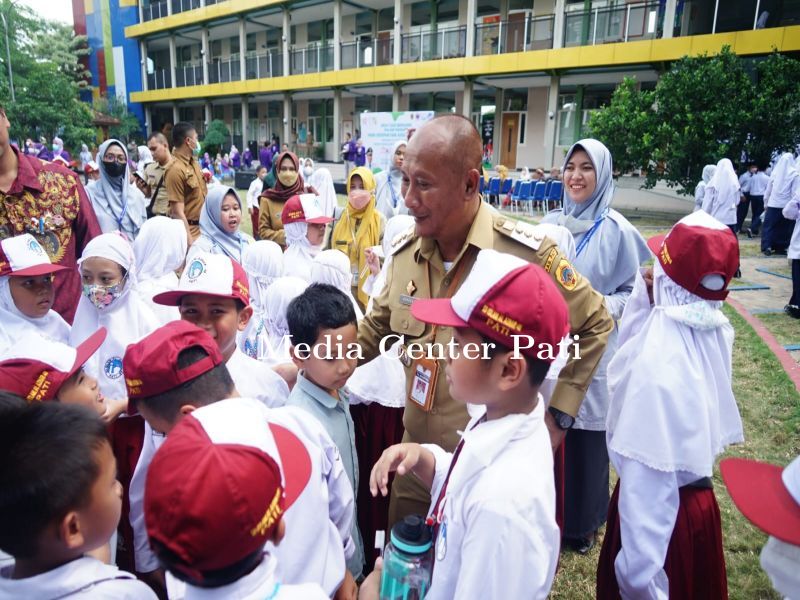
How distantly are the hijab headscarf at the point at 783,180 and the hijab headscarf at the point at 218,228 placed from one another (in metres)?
10.5

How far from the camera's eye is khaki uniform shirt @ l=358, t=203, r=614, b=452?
2.15 metres

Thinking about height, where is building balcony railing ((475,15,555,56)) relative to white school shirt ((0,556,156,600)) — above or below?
above

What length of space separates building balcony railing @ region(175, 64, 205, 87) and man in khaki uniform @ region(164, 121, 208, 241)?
2858 cm

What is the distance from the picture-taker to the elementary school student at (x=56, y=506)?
1196mm

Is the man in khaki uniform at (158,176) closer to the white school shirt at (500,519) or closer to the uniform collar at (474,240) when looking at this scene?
the uniform collar at (474,240)

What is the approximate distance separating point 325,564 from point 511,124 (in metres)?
23.5

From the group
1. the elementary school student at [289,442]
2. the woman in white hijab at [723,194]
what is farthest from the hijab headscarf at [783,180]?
the elementary school student at [289,442]

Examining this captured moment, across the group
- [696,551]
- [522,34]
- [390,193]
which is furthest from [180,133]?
[522,34]

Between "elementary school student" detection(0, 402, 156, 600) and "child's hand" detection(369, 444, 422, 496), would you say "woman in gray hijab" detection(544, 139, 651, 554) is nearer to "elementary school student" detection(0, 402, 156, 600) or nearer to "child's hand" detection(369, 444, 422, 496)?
"child's hand" detection(369, 444, 422, 496)

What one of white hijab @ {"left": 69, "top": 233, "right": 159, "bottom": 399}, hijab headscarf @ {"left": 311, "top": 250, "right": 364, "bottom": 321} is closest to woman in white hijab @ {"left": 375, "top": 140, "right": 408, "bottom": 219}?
hijab headscarf @ {"left": 311, "top": 250, "right": 364, "bottom": 321}

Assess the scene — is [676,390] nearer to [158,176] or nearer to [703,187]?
[158,176]

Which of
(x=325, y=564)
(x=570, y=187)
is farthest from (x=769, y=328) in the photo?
(x=325, y=564)

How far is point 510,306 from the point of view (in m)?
1.33

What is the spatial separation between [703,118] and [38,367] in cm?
1556
